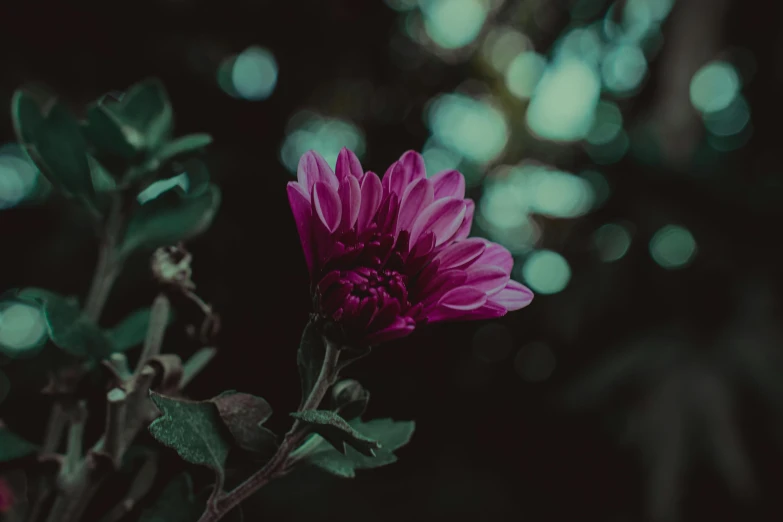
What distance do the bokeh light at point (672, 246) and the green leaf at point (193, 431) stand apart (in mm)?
1132

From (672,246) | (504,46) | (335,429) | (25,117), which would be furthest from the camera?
(504,46)

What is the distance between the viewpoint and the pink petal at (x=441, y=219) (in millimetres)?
242

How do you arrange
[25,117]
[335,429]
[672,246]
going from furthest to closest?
[672,246] → [25,117] → [335,429]

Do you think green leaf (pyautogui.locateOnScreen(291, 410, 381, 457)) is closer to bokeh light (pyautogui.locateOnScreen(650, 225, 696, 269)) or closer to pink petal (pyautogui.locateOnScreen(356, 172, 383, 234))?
pink petal (pyautogui.locateOnScreen(356, 172, 383, 234))

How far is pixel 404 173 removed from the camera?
255mm

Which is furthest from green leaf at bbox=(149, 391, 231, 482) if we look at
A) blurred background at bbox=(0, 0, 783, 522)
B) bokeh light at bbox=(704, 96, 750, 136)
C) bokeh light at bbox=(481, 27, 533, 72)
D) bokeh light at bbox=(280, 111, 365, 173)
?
bokeh light at bbox=(704, 96, 750, 136)

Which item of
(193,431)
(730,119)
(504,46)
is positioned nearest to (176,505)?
(193,431)

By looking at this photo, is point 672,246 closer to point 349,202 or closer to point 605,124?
point 605,124

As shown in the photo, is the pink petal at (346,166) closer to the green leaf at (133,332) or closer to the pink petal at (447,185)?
the pink petal at (447,185)

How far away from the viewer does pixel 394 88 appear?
1.43 meters

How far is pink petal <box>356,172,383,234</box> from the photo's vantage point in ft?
0.77

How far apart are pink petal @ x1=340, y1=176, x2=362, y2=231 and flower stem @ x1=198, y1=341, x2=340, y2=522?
40 millimetres

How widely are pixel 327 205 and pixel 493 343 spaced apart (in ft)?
3.66

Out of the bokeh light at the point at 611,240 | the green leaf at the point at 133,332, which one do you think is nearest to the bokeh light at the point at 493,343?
the bokeh light at the point at 611,240
